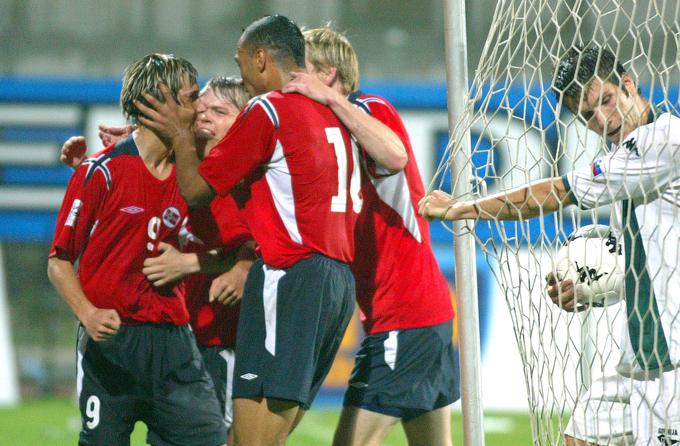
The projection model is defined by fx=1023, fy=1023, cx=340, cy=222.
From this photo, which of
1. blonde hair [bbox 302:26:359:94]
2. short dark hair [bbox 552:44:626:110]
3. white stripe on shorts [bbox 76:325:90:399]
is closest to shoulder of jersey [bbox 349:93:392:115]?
blonde hair [bbox 302:26:359:94]

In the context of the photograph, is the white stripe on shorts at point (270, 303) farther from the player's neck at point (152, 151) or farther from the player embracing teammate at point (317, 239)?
the player's neck at point (152, 151)

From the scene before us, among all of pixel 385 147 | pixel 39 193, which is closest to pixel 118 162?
pixel 385 147

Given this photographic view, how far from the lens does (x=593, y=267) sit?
3.62 metres

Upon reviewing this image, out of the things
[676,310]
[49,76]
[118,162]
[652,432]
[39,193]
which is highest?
[49,76]

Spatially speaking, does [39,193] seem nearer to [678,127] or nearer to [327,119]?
→ [327,119]

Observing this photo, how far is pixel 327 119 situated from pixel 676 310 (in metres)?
1.34

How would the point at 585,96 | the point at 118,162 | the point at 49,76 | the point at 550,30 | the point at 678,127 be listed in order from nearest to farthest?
the point at 678,127
the point at 585,96
the point at 118,162
the point at 550,30
the point at 49,76

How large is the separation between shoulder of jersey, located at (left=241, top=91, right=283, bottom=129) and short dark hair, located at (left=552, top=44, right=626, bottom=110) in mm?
950

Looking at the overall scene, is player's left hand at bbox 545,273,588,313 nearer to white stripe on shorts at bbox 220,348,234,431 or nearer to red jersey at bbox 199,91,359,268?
red jersey at bbox 199,91,359,268

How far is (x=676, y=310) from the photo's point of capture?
10.9 ft

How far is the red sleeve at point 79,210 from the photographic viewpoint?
3760mm

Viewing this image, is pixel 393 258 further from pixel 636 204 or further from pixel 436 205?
pixel 636 204

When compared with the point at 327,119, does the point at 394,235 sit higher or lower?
lower

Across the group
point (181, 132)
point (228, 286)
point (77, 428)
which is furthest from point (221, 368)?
point (77, 428)
